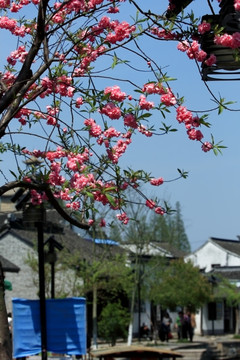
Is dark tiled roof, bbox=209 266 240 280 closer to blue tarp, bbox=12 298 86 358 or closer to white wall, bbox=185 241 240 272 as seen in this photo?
white wall, bbox=185 241 240 272

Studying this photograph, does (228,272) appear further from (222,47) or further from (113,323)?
(222,47)

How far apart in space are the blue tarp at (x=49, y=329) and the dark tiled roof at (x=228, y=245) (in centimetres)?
6407

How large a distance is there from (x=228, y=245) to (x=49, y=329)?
67203 mm

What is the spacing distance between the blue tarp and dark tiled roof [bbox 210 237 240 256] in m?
64.1

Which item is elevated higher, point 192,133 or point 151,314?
point 151,314

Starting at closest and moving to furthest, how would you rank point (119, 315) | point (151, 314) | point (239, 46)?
point (239, 46) < point (119, 315) < point (151, 314)

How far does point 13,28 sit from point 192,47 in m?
2.83

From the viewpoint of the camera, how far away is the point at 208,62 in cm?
783

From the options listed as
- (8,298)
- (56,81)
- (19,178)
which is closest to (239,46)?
(56,81)

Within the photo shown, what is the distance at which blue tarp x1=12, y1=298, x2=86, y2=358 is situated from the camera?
15234 mm

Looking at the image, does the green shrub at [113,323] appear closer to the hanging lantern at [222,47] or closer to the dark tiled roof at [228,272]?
the dark tiled roof at [228,272]

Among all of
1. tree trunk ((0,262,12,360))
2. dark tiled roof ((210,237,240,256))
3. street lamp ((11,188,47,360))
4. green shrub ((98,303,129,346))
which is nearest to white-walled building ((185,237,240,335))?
dark tiled roof ((210,237,240,256))

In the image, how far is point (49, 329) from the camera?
1530cm

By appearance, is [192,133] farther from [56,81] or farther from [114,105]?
[56,81]
